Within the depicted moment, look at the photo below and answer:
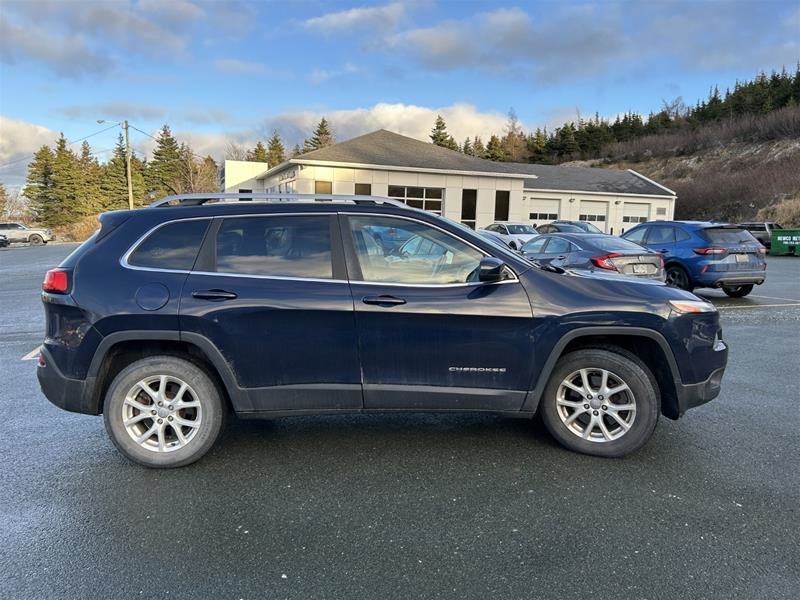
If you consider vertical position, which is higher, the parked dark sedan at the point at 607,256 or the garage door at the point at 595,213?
the garage door at the point at 595,213

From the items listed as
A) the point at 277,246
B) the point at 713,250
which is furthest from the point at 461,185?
the point at 277,246

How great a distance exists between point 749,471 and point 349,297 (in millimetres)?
2868

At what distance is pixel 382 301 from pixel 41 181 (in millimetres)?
74758

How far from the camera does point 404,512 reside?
3.04 meters

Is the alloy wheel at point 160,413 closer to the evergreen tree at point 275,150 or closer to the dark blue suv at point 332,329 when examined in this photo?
the dark blue suv at point 332,329

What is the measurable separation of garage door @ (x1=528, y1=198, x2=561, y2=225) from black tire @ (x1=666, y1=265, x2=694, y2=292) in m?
23.7

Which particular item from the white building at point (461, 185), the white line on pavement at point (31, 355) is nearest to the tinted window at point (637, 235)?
the white line on pavement at point (31, 355)

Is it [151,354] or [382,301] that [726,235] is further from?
[151,354]

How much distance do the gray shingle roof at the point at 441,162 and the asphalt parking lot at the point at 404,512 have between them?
2430 cm

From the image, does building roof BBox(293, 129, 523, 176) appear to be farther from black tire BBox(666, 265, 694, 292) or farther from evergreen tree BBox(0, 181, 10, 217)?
evergreen tree BBox(0, 181, 10, 217)

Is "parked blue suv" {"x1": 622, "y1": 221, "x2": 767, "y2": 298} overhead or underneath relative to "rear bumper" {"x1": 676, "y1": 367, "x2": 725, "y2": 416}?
overhead

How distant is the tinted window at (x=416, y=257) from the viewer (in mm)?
3574

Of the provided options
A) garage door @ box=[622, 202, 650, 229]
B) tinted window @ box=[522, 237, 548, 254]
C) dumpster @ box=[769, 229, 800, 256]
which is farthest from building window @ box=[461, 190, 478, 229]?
tinted window @ box=[522, 237, 548, 254]

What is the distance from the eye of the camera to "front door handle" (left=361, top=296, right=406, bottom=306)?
3451 mm
